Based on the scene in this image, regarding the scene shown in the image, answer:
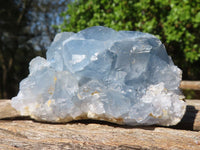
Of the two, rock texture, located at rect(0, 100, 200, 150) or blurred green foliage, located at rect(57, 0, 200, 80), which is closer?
rock texture, located at rect(0, 100, 200, 150)

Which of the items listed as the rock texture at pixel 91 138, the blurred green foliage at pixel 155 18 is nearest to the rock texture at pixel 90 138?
the rock texture at pixel 91 138

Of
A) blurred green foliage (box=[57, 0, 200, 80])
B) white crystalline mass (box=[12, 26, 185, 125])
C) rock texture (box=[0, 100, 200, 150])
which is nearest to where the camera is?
rock texture (box=[0, 100, 200, 150])

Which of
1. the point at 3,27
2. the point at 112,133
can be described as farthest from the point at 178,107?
the point at 3,27

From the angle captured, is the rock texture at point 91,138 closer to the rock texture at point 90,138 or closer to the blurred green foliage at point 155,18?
the rock texture at point 90,138

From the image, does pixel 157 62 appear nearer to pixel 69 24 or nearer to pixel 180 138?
pixel 180 138

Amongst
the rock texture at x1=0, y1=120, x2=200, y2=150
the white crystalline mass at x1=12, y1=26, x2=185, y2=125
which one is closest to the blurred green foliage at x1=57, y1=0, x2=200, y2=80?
the white crystalline mass at x1=12, y1=26, x2=185, y2=125

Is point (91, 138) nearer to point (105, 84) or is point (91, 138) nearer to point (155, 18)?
point (105, 84)

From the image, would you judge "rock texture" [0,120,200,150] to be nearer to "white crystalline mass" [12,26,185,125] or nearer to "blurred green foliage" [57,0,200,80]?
"white crystalline mass" [12,26,185,125]
